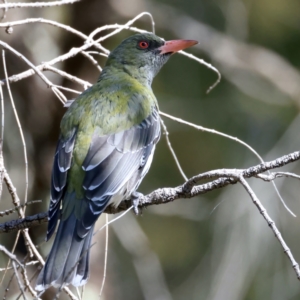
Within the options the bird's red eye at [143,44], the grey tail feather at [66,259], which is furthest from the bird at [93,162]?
the bird's red eye at [143,44]

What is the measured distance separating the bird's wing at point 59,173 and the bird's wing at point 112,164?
0.40 ft

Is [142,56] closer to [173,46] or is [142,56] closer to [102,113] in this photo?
[173,46]

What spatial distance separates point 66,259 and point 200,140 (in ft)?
18.6

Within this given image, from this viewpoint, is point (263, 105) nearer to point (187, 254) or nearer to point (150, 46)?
point (187, 254)

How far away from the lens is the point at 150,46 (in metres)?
4.86

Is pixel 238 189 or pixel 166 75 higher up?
pixel 166 75

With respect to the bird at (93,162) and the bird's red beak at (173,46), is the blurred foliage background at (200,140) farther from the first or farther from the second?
the bird at (93,162)

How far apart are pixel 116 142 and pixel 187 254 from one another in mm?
5363

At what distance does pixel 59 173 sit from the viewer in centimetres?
349

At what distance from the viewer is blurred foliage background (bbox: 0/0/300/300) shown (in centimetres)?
591

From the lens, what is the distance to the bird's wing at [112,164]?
333 centimetres

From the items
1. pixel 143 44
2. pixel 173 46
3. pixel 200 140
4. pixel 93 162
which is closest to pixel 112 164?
pixel 93 162

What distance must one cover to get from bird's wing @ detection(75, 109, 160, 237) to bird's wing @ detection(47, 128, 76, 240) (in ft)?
0.40

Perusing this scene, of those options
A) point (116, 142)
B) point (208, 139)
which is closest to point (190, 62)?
point (208, 139)
